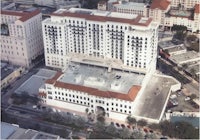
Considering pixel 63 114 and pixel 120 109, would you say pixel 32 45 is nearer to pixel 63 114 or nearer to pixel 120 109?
pixel 63 114

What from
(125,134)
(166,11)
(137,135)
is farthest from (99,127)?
(166,11)

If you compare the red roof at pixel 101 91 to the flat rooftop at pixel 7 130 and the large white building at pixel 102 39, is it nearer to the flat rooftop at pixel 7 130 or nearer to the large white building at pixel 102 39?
the large white building at pixel 102 39

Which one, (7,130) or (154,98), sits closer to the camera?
(7,130)

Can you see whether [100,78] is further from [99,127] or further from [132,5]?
[132,5]

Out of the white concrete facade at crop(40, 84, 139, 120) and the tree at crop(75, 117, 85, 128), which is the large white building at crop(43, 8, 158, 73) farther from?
the tree at crop(75, 117, 85, 128)

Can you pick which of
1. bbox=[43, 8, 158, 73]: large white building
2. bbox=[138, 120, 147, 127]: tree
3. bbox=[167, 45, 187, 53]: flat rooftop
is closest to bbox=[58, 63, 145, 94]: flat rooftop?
bbox=[43, 8, 158, 73]: large white building

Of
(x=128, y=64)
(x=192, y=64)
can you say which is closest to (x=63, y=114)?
(x=128, y=64)

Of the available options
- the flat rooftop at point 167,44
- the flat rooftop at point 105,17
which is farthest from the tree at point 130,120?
the flat rooftop at point 167,44
